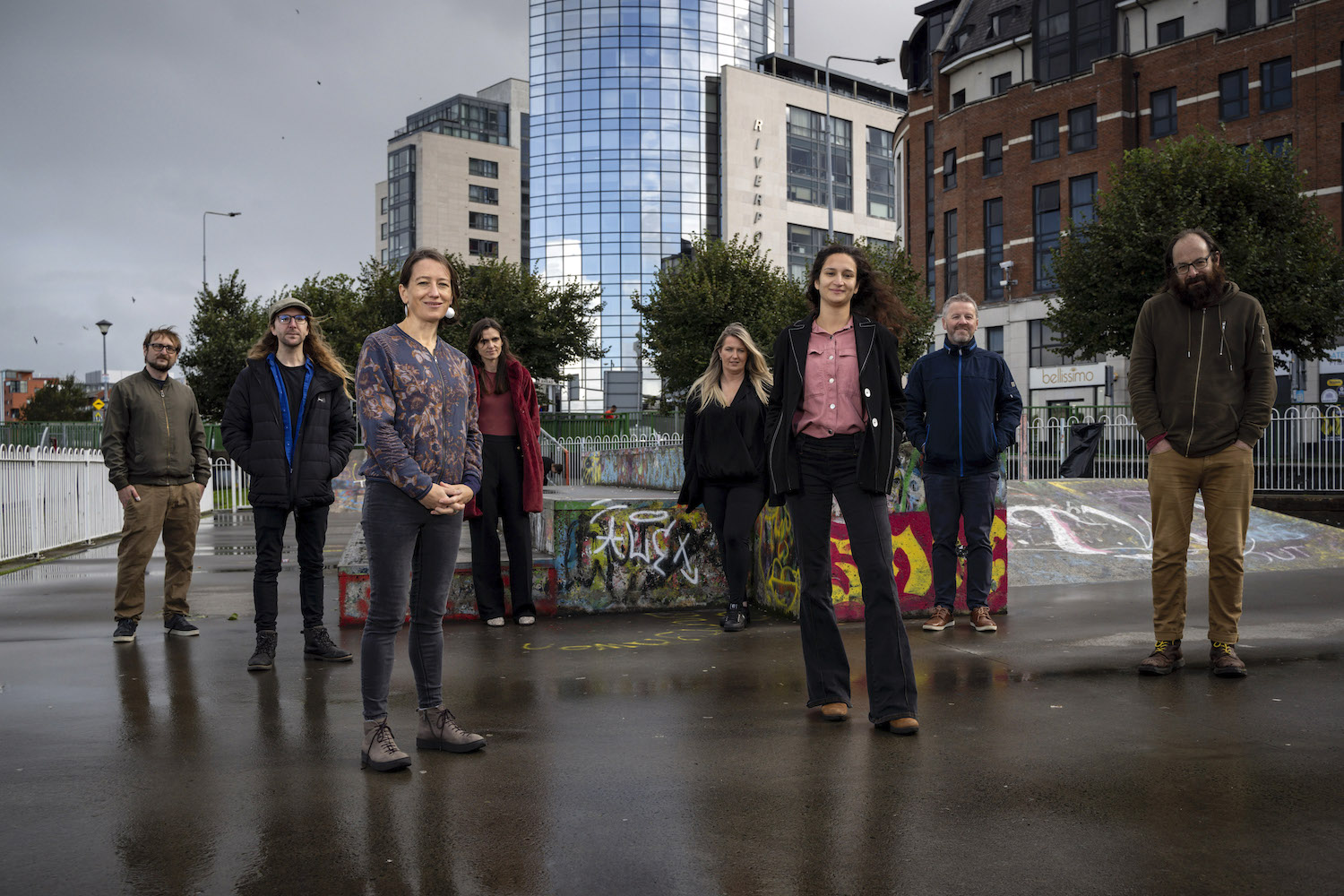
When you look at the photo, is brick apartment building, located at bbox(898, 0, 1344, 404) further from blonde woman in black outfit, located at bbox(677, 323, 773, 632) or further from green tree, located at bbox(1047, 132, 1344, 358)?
blonde woman in black outfit, located at bbox(677, 323, 773, 632)

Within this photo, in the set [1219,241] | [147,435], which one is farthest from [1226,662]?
[1219,241]

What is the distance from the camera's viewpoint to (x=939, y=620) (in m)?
6.96

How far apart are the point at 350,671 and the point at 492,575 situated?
1678 millimetres

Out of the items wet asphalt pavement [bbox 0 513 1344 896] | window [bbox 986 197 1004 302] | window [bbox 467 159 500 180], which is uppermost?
window [bbox 467 159 500 180]

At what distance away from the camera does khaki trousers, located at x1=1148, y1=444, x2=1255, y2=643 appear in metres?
5.51

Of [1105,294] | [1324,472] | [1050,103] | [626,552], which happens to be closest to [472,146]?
[1050,103]

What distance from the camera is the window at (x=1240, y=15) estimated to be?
40500 mm

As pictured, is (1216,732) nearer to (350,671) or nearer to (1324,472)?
(350,671)

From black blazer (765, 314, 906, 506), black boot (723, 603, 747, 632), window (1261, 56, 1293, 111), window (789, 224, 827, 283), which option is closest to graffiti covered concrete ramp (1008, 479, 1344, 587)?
black boot (723, 603, 747, 632)

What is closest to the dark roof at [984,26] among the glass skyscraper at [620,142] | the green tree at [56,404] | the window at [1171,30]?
the window at [1171,30]

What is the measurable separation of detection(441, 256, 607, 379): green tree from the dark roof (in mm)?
21493

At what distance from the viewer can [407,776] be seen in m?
3.91

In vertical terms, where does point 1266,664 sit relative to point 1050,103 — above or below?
below

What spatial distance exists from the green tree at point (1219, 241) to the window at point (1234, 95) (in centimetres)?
1222
